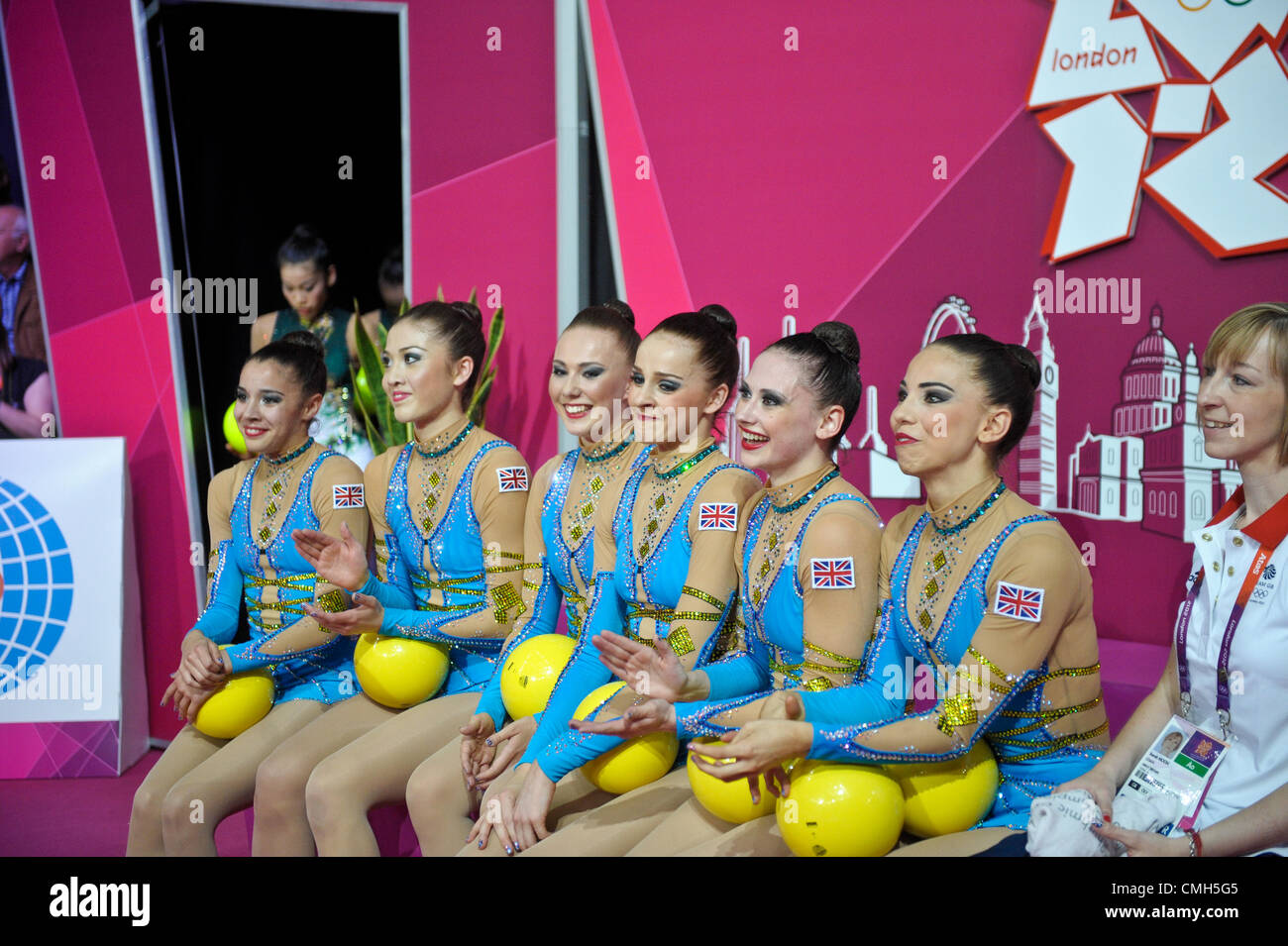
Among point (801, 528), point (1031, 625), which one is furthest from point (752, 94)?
point (1031, 625)

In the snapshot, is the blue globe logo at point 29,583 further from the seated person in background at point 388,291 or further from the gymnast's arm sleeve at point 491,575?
the gymnast's arm sleeve at point 491,575

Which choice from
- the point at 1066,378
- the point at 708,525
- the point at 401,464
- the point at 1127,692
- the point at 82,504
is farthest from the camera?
the point at 82,504

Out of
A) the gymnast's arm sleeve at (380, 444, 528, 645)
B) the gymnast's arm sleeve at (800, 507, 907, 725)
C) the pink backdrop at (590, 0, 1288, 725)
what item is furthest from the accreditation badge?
the gymnast's arm sleeve at (380, 444, 528, 645)

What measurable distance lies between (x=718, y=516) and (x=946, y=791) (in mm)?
927

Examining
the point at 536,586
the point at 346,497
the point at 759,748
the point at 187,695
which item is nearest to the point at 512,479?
the point at 536,586

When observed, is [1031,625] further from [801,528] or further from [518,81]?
[518,81]

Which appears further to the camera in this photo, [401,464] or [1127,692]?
[401,464]

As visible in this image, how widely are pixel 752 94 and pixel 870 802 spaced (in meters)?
3.14

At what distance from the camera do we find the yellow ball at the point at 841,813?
232 cm

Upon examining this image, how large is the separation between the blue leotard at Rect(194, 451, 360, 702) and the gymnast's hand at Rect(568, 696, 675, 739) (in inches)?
52.7

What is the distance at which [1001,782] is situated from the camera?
8.46 ft

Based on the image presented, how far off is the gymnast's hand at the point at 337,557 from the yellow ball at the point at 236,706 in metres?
0.49

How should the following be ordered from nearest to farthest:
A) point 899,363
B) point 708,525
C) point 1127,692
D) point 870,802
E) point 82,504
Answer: point 870,802, point 708,525, point 1127,692, point 899,363, point 82,504

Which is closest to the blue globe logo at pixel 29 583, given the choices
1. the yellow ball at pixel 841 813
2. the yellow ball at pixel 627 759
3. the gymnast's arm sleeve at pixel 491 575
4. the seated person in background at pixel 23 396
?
the seated person in background at pixel 23 396
